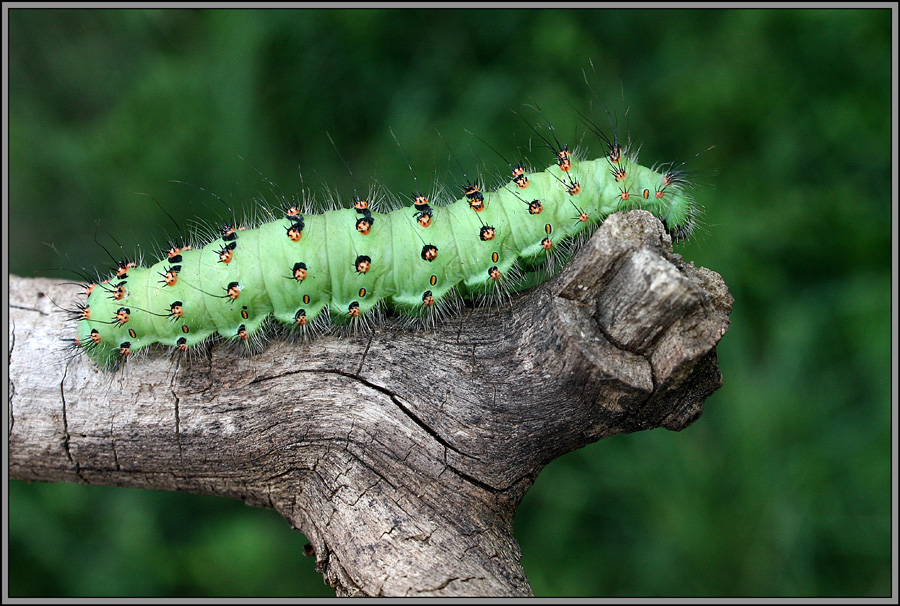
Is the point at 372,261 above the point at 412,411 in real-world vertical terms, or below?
above

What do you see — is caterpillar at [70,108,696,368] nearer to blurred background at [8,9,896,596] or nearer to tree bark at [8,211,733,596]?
tree bark at [8,211,733,596]

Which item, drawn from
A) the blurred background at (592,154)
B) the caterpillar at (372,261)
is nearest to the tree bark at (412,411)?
the caterpillar at (372,261)

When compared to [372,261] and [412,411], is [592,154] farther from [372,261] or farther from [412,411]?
[412,411]

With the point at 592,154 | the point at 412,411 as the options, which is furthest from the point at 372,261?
the point at 592,154

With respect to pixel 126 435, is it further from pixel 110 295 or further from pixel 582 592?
pixel 582 592

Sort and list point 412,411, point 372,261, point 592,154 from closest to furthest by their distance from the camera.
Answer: point 412,411 < point 372,261 < point 592,154

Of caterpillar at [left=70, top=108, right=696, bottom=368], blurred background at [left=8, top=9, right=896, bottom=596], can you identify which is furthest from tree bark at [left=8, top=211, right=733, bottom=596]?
blurred background at [left=8, top=9, right=896, bottom=596]

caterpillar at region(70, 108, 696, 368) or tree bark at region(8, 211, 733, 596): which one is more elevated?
caterpillar at region(70, 108, 696, 368)

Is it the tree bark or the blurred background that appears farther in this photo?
the blurred background
